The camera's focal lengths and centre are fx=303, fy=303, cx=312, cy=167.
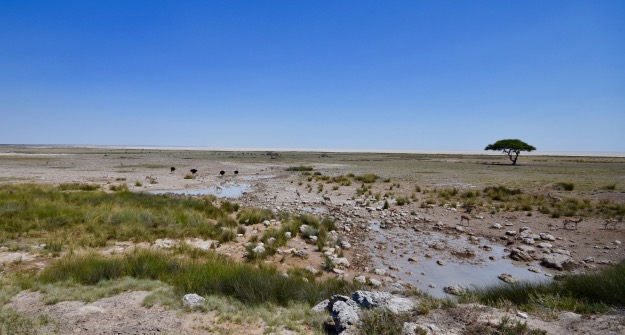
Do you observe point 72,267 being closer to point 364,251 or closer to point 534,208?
point 364,251

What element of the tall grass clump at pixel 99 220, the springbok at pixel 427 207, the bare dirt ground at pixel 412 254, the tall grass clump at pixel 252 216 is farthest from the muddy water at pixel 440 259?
the tall grass clump at pixel 99 220

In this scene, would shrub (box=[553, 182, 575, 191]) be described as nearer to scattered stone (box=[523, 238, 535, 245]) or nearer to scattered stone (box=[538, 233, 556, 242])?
scattered stone (box=[538, 233, 556, 242])

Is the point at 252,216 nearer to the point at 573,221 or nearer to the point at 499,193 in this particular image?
the point at 573,221

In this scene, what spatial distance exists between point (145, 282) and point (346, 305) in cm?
406

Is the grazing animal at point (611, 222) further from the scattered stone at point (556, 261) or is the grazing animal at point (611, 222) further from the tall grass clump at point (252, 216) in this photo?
the tall grass clump at point (252, 216)

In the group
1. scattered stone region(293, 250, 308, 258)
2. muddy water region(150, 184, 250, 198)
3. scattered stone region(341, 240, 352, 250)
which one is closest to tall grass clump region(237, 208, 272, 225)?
scattered stone region(293, 250, 308, 258)

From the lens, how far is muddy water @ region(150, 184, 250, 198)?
22.4 metres

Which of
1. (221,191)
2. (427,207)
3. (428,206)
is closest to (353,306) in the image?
(427,207)

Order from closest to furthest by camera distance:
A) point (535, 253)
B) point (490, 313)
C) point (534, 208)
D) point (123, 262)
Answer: point (490, 313)
point (123, 262)
point (535, 253)
point (534, 208)

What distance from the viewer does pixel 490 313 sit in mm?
4656

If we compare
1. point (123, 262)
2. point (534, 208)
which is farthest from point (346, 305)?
point (534, 208)

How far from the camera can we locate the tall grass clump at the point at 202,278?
5675 mm

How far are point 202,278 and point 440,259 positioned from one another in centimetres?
733

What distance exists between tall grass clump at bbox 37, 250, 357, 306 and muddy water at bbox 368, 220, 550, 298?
2.91 m
